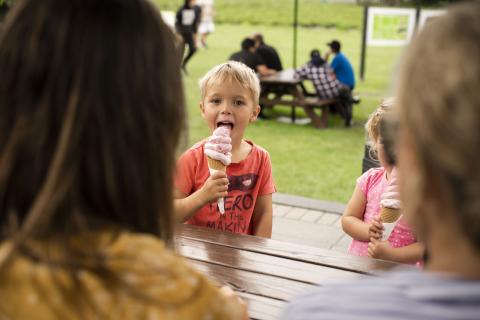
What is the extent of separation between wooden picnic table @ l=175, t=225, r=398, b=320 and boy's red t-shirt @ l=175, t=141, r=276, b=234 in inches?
16.6

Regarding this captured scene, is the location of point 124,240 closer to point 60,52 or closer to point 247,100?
point 60,52

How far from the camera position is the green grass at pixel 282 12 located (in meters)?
23.4

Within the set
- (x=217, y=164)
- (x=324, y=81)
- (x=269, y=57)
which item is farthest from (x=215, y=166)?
(x=269, y=57)

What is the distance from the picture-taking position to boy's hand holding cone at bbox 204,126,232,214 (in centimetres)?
249

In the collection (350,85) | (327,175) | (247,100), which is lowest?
(327,175)

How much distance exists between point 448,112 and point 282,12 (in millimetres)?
26057

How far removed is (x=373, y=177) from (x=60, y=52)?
1.96 m

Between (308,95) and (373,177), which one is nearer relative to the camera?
(373,177)

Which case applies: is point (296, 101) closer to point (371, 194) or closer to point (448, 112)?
point (371, 194)

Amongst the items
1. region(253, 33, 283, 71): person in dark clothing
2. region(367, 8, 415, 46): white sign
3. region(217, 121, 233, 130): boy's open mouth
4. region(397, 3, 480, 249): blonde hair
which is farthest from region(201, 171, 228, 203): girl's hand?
region(367, 8, 415, 46): white sign

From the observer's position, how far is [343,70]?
9.05m

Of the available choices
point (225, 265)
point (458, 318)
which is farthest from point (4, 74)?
point (225, 265)

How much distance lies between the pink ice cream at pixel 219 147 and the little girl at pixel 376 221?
63 centimetres

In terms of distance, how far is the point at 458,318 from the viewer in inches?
32.1
